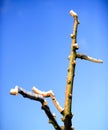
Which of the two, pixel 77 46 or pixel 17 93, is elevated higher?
pixel 77 46

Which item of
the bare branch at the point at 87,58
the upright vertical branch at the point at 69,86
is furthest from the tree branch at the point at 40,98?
the bare branch at the point at 87,58

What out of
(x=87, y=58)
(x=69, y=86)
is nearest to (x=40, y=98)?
(x=69, y=86)

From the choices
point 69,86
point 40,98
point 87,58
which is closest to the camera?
point 40,98

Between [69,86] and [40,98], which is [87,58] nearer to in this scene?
[69,86]

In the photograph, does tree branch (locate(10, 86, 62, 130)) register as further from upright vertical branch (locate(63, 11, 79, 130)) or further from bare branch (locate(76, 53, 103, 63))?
bare branch (locate(76, 53, 103, 63))

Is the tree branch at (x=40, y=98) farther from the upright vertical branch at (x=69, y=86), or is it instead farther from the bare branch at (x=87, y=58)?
the bare branch at (x=87, y=58)

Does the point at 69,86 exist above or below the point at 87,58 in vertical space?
below

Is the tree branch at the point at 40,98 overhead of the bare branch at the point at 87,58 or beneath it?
beneath

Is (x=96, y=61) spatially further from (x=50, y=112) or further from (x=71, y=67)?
(x=50, y=112)

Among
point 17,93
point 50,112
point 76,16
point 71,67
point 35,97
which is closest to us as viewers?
point 17,93

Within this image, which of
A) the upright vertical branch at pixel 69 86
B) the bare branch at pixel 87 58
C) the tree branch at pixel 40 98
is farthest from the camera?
the bare branch at pixel 87 58

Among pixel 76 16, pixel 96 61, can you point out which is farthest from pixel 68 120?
pixel 76 16

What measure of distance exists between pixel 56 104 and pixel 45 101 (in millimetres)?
229

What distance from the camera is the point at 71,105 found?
2424 millimetres
